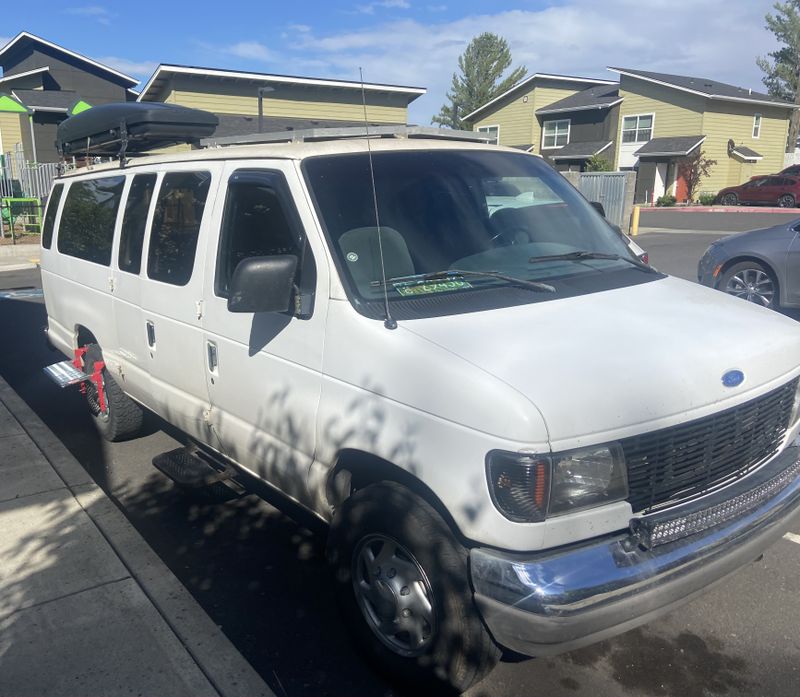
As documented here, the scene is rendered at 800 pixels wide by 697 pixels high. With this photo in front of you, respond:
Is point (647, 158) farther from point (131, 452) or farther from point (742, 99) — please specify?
point (131, 452)

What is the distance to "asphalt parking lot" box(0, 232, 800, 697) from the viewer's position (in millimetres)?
3043

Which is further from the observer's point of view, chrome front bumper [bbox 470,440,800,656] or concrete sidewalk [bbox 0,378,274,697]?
concrete sidewalk [bbox 0,378,274,697]

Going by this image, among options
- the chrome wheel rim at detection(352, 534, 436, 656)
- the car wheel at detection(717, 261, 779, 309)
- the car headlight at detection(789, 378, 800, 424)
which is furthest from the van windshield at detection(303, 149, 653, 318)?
the car wheel at detection(717, 261, 779, 309)

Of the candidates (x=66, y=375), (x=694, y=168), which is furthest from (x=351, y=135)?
(x=694, y=168)

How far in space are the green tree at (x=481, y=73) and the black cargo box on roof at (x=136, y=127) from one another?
213 ft

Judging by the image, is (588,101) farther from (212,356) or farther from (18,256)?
(212,356)

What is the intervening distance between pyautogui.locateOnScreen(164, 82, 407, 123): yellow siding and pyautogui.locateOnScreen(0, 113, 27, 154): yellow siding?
9.34 metres

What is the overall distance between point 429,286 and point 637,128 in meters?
43.5

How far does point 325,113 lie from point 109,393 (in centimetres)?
2312

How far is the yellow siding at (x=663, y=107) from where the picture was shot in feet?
131

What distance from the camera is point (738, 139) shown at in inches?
1663

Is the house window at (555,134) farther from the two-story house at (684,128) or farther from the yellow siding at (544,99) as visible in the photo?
the two-story house at (684,128)

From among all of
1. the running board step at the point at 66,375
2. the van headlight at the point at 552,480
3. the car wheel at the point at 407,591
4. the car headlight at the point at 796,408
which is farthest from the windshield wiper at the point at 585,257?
the running board step at the point at 66,375

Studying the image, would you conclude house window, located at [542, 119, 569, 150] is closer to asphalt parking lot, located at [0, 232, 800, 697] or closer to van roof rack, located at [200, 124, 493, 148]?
van roof rack, located at [200, 124, 493, 148]
